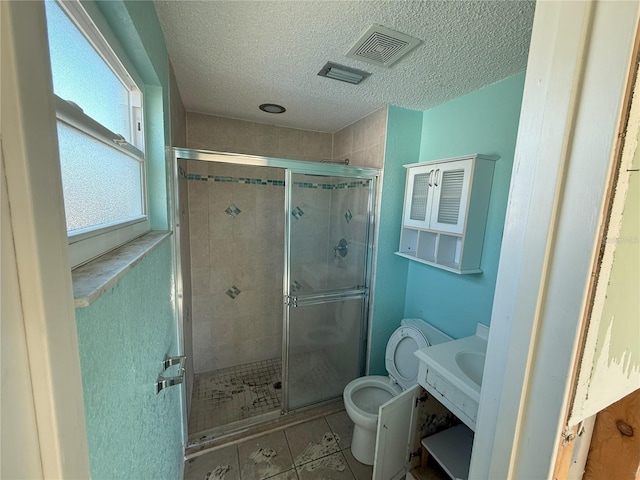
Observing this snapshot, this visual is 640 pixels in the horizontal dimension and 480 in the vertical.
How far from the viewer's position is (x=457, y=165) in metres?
1.49

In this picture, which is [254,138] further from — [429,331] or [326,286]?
[429,331]

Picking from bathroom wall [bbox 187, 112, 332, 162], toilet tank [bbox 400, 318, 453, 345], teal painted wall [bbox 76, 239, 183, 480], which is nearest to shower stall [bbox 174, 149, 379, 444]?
bathroom wall [bbox 187, 112, 332, 162]

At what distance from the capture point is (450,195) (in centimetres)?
158

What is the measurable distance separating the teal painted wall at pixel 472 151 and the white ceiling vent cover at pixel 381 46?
2.10 feet

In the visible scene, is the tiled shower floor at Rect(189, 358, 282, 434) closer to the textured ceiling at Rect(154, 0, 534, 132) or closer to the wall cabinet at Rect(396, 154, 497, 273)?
the wall cabinet at Rect(396, 154, 497, 273)

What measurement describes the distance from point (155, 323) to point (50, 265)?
2.58 ft

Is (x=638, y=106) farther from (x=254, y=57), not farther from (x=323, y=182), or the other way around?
(x=323, y=182)

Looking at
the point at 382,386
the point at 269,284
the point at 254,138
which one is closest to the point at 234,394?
the point at 269,284

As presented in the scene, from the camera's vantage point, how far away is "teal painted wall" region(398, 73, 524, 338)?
Answer: 140cm

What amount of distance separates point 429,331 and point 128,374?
1.70 m

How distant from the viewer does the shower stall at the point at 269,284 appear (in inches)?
75.5

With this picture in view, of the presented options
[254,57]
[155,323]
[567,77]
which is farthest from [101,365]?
[254,57]

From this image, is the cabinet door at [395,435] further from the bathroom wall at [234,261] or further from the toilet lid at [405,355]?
the bathroom wall at [234,261]

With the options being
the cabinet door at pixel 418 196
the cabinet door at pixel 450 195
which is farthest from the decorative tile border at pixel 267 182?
the cabinet door at pixel 450 195
